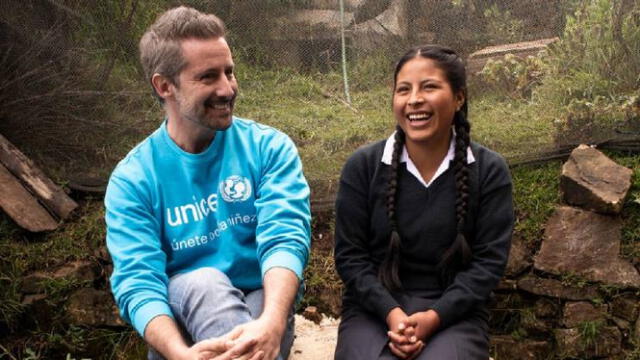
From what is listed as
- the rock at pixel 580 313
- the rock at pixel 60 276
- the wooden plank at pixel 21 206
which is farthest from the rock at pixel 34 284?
the rock at pixel 580 313

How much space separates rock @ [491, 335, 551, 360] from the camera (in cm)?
392

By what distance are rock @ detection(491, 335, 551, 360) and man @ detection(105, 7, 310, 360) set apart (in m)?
1.51

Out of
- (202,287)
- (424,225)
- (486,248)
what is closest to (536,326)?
(486,248)

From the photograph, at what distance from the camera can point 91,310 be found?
4.26 meters

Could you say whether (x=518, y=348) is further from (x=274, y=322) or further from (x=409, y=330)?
(x=274, y=322)

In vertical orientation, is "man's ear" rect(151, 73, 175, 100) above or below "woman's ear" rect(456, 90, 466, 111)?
above

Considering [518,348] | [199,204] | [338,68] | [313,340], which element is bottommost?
[518,348]

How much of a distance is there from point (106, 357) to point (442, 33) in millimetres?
2491

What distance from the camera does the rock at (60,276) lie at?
427 centimetres

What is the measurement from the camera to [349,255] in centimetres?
298

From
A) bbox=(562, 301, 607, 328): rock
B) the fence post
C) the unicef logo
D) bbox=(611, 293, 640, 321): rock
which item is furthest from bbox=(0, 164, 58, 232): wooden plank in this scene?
bbox=(611, 293, 640, 321): rock

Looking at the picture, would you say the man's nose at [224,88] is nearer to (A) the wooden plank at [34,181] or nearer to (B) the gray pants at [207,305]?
(B) the gray pants at [207,305]

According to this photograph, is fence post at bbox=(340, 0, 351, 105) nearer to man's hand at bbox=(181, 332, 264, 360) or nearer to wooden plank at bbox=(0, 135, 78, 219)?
wooden plank at bbox=(0, 135, 78, 219)

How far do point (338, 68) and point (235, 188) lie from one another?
164 cm
